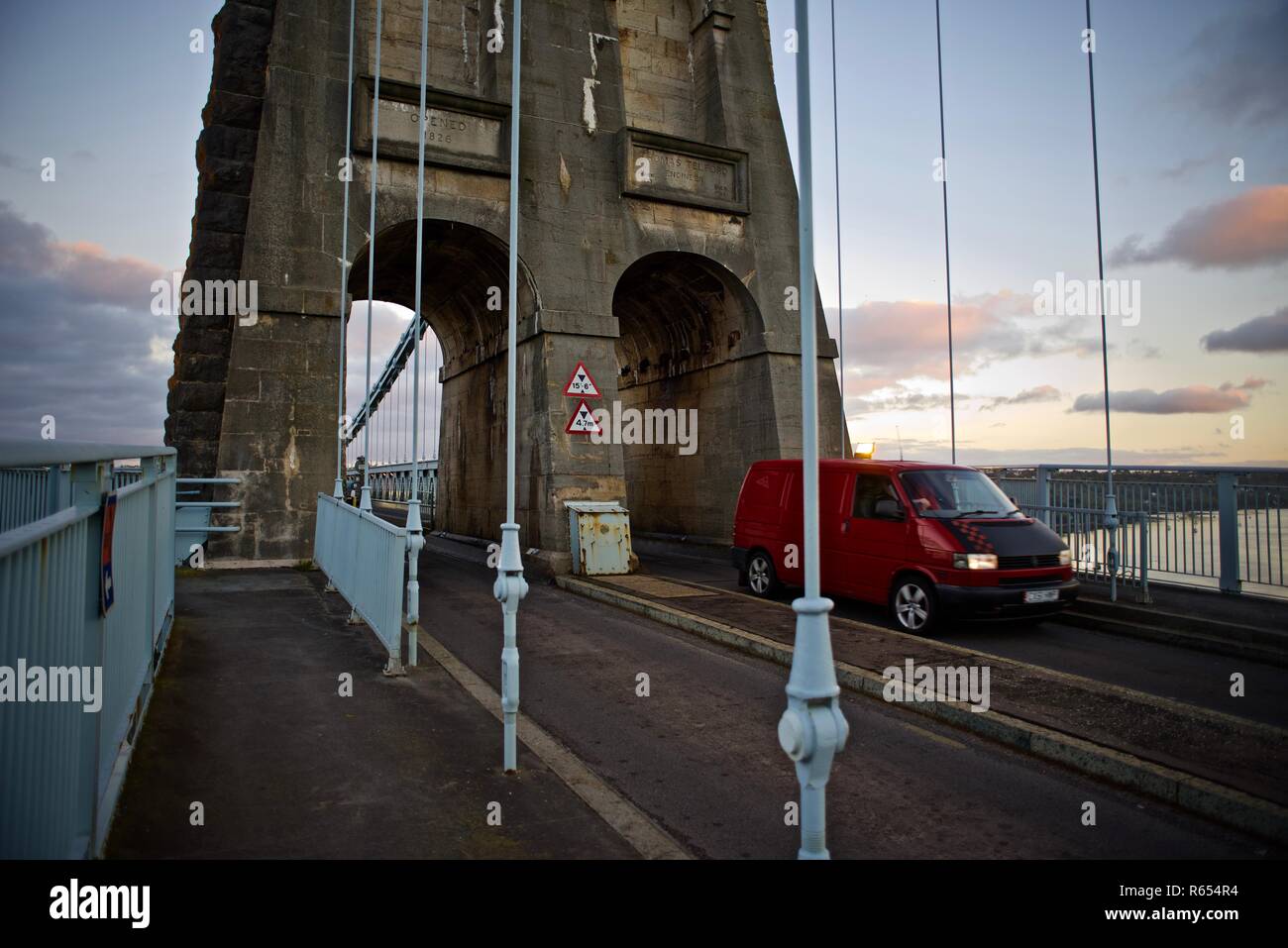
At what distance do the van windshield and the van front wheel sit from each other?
2.54ft

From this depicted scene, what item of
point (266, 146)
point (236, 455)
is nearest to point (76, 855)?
point (236, 455)

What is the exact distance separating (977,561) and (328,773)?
6453mm

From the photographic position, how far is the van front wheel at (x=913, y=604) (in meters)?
8.48

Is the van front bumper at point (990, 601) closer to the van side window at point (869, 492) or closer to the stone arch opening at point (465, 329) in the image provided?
the van side window at point (869, 492)

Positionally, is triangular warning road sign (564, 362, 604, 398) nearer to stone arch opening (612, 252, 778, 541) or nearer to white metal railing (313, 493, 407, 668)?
stone arch opening (612, 252, 778, 541)

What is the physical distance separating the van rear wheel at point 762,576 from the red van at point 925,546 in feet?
0.20

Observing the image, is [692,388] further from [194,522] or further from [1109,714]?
[1109,714]

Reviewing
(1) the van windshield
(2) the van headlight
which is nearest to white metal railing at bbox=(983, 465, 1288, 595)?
(1) the van windshield

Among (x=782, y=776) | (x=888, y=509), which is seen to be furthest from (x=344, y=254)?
(x=782, y=776)

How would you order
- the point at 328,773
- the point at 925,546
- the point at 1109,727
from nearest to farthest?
the point at 328,773
the point at 1109,727
the point at 925,546

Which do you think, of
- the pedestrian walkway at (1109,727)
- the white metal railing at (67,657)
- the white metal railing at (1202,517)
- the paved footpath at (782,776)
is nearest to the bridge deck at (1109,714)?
the pedestrian walkway at (1109,727)

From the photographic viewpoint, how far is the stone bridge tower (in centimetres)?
1338

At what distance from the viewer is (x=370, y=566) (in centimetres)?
753
